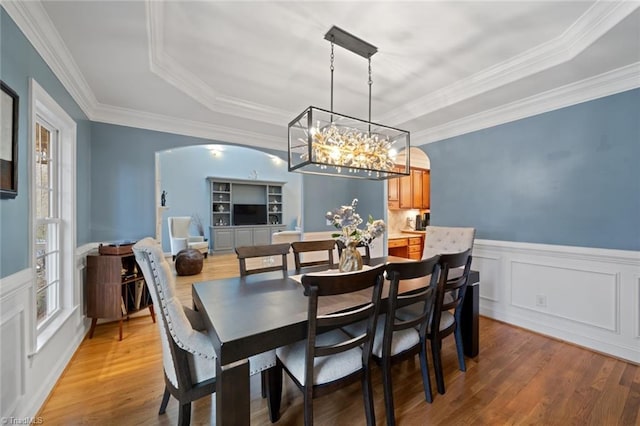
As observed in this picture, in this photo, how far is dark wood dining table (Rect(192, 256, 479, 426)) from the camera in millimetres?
1142

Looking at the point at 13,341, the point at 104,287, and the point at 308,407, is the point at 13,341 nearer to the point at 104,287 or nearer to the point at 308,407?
the point at 104,287

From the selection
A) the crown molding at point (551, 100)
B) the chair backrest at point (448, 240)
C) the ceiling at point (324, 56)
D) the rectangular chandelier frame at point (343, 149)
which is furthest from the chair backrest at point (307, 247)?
the crown molding at point (551, 100)

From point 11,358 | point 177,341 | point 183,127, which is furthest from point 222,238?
point 177,341

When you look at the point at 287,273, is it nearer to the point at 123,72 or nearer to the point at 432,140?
the point at 123,72

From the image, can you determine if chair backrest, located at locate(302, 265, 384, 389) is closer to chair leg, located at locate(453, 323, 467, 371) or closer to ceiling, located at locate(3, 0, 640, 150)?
chair leg, located at locate(453, 323, 467, 371)

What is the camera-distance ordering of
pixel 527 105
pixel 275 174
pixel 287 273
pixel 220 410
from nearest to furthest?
pixel 220 410, pixel 287 273, pixel 527 105, pixel 275 174

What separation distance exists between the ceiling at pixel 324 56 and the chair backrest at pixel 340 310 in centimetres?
181

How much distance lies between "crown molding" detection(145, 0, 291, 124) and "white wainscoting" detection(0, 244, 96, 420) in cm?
180

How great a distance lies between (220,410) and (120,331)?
7.37 feet

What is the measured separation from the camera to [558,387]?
1.96m

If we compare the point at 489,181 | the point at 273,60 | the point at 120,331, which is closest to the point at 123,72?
the point at 273,60

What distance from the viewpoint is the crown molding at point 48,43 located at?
1.53 m

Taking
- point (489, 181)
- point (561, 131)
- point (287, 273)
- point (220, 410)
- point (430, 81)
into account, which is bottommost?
point (220, 410)

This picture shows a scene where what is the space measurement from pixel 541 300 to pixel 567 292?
250 millimetres
